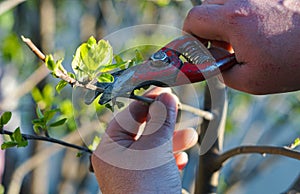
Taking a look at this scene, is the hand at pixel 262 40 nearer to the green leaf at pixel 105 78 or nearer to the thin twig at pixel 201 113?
the green leaf at pixel 105 78

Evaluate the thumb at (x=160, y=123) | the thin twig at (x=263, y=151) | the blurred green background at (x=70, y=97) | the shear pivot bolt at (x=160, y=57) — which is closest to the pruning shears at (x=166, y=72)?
the shear pivot bolt at (x=160, y=57)

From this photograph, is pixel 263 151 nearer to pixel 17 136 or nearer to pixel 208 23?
pixel 208 23

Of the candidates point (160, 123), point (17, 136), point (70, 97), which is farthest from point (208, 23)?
point (70, 97)

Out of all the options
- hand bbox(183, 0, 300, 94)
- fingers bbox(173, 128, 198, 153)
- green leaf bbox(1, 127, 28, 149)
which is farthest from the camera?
fingers bbox(173, 128, 198, 153)

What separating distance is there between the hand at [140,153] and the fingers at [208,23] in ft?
0.51

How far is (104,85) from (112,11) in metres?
1.18

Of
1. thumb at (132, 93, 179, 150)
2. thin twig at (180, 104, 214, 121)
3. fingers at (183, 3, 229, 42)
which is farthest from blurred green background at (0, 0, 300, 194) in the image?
fingers at (183, 3, 229, 42)

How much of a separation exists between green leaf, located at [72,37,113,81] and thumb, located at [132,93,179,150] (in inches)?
7.0

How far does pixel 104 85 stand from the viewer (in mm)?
606

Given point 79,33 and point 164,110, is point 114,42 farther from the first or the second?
point 164,110

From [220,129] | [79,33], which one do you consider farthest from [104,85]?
[79,33]

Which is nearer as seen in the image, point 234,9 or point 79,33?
point 234,9

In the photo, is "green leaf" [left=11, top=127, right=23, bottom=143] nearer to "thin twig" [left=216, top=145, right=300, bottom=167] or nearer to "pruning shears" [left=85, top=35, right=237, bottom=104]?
"pruning shears" [left=85, top=35, right=237, bottom=104]

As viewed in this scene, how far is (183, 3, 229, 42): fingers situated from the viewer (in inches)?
24.9
